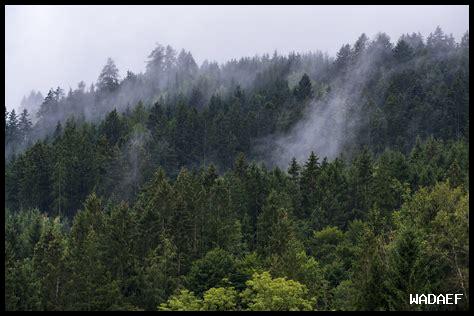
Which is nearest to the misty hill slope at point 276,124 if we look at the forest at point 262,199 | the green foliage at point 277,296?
the forest at point 262,199

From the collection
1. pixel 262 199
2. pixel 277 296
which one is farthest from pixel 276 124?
pixel 277 296

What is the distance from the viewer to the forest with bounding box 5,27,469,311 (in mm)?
48969

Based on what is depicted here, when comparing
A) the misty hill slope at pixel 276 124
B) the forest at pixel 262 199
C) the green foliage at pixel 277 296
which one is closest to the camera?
the green foliage at pixel 277 296

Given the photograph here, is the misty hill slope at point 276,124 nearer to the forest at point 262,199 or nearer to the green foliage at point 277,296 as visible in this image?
the forest at point 262,199

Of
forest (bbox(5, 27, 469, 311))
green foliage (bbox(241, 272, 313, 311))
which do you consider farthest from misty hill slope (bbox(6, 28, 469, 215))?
green foliage (bbox(241, 272, 313, 311))

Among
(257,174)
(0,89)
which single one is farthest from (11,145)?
(0,89)

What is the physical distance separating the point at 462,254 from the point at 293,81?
137563mm

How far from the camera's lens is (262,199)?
82.1m

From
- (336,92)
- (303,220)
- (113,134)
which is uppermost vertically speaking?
(336,92)

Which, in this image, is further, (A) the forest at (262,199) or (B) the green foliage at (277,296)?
(A) the forest at (262,199)

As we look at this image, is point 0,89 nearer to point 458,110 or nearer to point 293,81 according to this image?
point 458,110

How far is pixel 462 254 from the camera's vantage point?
44156 millimetres

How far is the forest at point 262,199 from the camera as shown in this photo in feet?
161

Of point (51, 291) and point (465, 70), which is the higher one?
point (465, 70)
